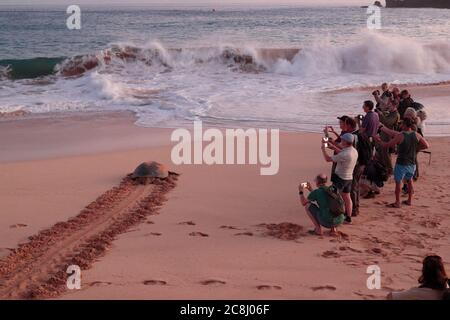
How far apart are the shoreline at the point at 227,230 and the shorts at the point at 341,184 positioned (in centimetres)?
53

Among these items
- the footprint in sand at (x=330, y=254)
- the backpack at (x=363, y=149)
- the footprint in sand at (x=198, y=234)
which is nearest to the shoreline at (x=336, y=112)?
the backpack at (x=363, y=149)

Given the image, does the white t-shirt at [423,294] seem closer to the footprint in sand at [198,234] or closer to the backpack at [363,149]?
the footprint in sand at [198,234]

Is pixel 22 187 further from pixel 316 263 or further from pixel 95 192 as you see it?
pixel 316 263

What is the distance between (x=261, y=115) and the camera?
15445 mm

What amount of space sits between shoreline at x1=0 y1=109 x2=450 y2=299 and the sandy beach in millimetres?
16

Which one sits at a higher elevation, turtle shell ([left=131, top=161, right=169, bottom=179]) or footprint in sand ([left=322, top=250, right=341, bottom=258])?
turtle shell ([left=131, top=161, right=169, bottom=179])

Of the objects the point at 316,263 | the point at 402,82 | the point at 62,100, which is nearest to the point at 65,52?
the point at 62,100

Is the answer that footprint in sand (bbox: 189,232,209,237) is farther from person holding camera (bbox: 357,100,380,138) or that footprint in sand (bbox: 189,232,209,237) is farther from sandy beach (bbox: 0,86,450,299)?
person holding camera (bbox: 357,100,380,138)

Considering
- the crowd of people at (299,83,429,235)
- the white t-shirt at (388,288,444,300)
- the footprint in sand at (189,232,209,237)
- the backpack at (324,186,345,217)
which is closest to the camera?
the white t-shirt at (388,288,444,300)

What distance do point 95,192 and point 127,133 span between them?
4663mm

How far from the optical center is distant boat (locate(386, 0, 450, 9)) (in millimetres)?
102113

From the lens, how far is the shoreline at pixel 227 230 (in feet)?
18.6

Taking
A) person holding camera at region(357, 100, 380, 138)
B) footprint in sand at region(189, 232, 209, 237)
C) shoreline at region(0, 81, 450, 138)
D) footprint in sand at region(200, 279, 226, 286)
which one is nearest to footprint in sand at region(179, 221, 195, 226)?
footprint in sand at region(189, 232, 209, 237)

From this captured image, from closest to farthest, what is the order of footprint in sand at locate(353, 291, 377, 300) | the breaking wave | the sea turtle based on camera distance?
footprint in sand at locate(353, 291, 377, 300)
the sea turtle
the breaking wave
